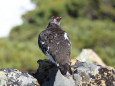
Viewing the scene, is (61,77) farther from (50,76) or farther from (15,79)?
(15,79)

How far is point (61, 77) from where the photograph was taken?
5.66m

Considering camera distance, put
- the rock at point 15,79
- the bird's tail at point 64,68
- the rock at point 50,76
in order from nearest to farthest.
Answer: the bird's tail at point 64,68, the rock at point 50,76, the rock at point 15,79

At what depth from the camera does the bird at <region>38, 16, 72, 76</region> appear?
5.53 m

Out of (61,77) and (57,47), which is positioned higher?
(57,47)

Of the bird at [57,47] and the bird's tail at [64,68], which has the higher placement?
the bird at [57,47]

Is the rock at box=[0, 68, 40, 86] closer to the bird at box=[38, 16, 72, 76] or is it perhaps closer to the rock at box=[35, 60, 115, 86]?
the rock at box=[35, 60, 115, 86]

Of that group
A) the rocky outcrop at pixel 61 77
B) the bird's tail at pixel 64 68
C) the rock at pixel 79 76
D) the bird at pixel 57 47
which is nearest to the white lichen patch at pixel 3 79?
the rocky outcrop at pixel 61 77

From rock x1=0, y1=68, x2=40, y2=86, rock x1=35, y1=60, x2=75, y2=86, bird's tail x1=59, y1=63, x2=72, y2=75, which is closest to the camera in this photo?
bird's tail x1=59, y1=63, x2=72, y2=75

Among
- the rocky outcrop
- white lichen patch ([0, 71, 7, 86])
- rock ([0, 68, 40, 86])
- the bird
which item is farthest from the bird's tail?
white lichen patch ([0, 71, 7, 86])

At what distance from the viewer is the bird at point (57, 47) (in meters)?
5.53

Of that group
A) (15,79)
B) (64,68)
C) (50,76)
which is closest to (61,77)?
(64,68)

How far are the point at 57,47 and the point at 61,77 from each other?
0.43 metres

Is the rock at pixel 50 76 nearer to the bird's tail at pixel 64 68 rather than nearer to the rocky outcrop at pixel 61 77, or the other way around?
the rocky outcrop at pixel 61 77

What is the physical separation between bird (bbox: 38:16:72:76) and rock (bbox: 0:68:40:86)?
0.43 meters
